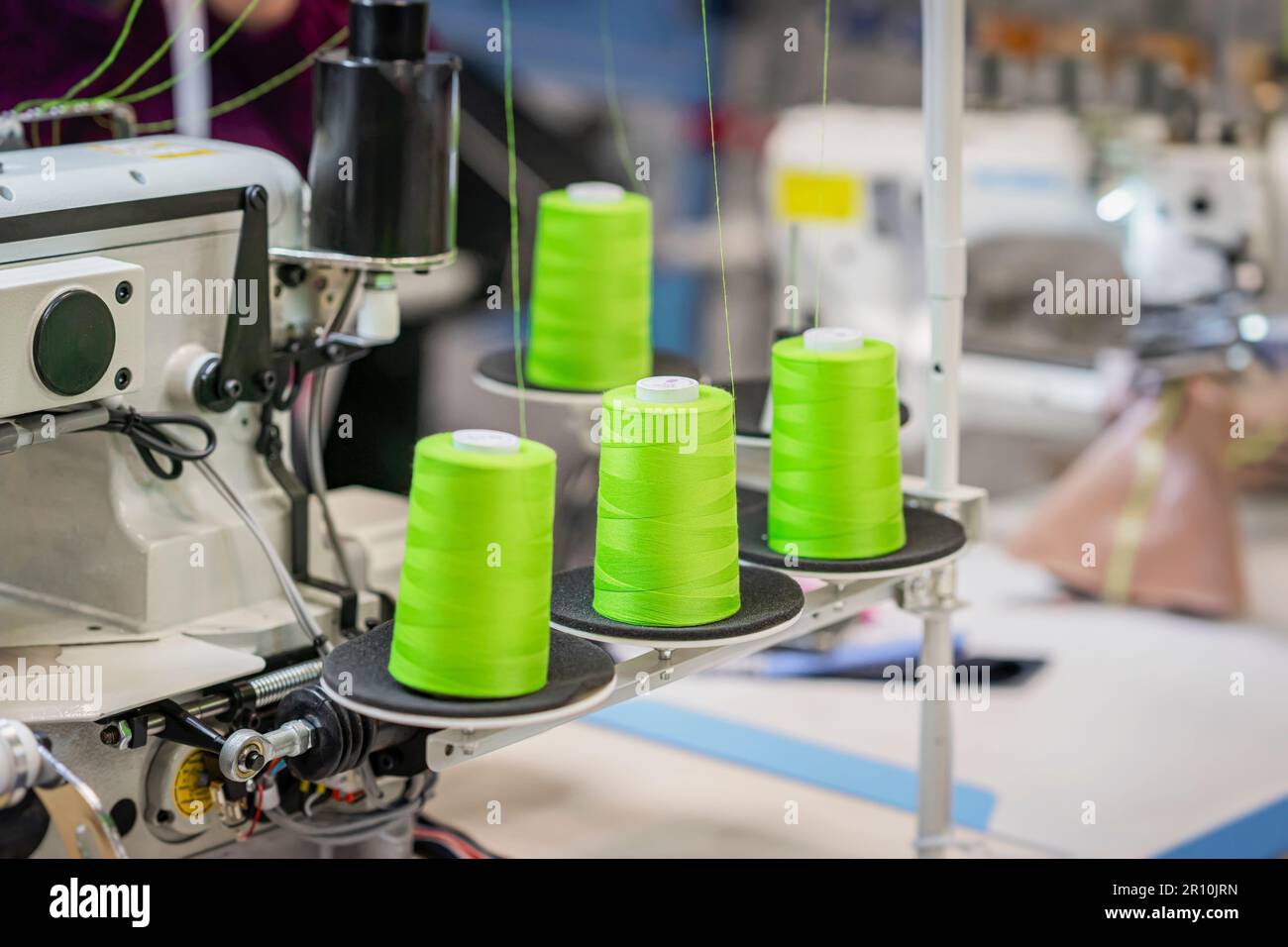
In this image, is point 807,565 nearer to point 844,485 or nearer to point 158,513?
point 844,485

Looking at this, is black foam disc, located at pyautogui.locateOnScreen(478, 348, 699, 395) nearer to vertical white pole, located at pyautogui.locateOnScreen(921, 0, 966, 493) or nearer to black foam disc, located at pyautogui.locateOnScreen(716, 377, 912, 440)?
black foam disc, located at pyautogui.locateOnScreen(716, 377, 912, 440)

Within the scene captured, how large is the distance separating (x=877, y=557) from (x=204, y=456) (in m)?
0.67

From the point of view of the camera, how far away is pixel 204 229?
69.0 inches

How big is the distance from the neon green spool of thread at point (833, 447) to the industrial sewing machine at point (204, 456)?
398 mm

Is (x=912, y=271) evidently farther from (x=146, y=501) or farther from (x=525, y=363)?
(x=146, y=501)

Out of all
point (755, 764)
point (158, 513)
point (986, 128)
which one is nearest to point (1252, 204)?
point (986, 128)

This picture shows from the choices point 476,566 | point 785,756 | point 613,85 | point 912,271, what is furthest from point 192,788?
point 613,85

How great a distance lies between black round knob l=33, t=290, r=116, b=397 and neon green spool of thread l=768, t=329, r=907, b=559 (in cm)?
65

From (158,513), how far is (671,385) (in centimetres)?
56

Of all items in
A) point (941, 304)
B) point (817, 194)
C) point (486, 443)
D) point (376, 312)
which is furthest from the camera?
point (817, 194)

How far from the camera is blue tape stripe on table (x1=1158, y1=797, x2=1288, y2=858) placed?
2.25 m

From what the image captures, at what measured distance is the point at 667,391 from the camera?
1.54 metres

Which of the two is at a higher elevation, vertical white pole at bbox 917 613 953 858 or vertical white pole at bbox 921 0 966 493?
vertical white pole at bbox 921 0 966 493

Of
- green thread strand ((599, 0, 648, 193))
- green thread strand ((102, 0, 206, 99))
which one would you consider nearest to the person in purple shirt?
green thread strand ((102, 0, 206, 99))
